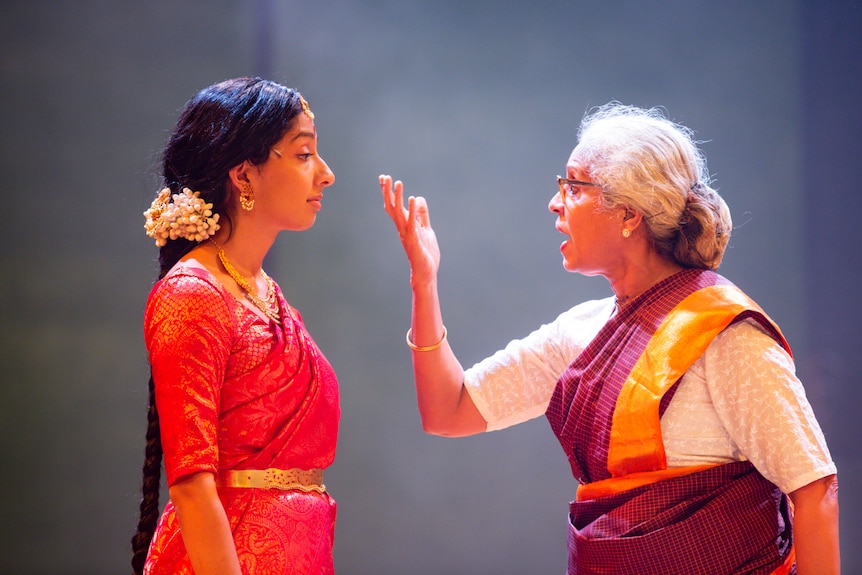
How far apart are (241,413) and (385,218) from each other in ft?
6.38

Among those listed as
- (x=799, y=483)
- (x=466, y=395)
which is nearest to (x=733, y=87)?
(x=466, y=395)

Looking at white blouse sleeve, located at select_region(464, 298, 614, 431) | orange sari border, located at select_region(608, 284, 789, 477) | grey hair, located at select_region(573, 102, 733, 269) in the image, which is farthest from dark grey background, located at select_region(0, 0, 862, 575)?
orange sari border, located at select_region(608, 284, 789, 477)

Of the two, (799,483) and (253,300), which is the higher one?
(253,300)

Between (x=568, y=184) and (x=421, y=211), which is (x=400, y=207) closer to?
(x=421, y=211)

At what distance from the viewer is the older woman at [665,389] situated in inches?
62.3

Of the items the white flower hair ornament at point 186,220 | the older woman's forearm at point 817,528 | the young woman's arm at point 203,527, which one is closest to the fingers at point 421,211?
the white flower hair ornament at point 186,220

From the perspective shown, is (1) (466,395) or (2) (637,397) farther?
(1) (466,395)

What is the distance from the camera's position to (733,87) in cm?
336

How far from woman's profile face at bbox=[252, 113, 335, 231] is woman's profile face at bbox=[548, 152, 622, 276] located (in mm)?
669

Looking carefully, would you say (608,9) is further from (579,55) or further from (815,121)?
(815,121)

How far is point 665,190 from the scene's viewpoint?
1834 mm

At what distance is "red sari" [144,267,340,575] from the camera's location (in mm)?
1322

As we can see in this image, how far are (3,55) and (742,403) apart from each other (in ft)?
9.85

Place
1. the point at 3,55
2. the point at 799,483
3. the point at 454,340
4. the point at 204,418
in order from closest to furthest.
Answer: the point at 204,418
the point at 799,483
the point at 3,55
the point at 454,340
